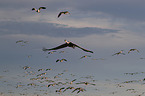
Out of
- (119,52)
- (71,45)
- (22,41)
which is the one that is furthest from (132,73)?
(71,45)

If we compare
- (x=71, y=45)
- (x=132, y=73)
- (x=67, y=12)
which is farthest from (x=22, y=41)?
(x=71, y=45)

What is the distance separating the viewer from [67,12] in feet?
124

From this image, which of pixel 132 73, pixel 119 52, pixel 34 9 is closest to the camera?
pixel 34 9

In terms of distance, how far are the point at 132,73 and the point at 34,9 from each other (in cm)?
4384

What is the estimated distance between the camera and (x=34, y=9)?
135 ft

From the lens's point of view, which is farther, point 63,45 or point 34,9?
point 34,9

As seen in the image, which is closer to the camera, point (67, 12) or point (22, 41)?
point (67, 12)

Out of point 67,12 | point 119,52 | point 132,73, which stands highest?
point 67,12

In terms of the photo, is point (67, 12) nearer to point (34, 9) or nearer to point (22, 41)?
point (34, 9)

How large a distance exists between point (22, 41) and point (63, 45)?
4680 centimetres

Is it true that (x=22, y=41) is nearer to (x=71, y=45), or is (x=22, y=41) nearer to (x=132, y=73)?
(x=132, y=73)

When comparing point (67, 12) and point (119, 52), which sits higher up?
point (67, 12)

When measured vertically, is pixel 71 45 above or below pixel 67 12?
below

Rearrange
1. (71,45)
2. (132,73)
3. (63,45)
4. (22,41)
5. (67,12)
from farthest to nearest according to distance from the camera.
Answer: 1. (132,73)
2. (22,41)
3. (67,12)
4. (71,45)
5. (63,45)
